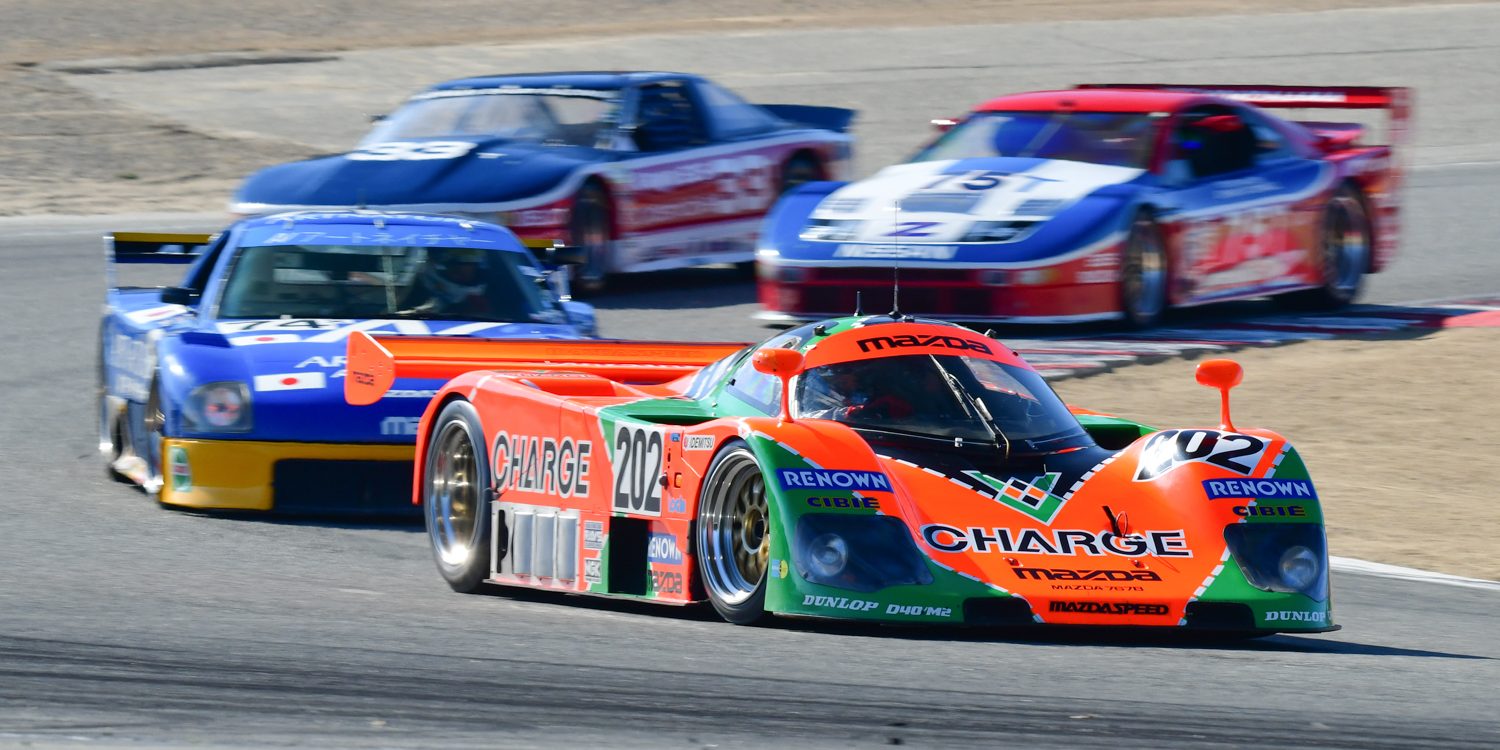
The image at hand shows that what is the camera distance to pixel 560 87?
15664 millimetres

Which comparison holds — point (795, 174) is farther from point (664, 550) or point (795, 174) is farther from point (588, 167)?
point (664, 550)

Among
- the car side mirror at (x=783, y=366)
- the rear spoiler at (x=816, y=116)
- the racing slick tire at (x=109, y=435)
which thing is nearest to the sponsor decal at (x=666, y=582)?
the car side mirror at (x=783, y=366)

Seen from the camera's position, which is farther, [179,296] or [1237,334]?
[1237,334]

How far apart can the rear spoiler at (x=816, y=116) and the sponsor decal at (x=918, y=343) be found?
9.81 meters

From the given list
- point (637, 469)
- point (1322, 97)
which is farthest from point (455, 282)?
point (1322, 97)

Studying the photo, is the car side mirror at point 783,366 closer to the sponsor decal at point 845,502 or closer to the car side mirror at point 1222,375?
the sponsor decal at point 845,502

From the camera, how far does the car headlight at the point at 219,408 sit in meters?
8.93

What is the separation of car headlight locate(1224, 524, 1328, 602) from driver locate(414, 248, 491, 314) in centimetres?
435

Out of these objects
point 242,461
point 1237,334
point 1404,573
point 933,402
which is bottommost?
point 1237,334

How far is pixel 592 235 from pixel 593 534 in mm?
7832

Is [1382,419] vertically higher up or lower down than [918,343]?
lower down

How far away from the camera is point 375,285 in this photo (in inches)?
398

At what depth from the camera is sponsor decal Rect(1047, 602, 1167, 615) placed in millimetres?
6414

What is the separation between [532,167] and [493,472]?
697 cm
